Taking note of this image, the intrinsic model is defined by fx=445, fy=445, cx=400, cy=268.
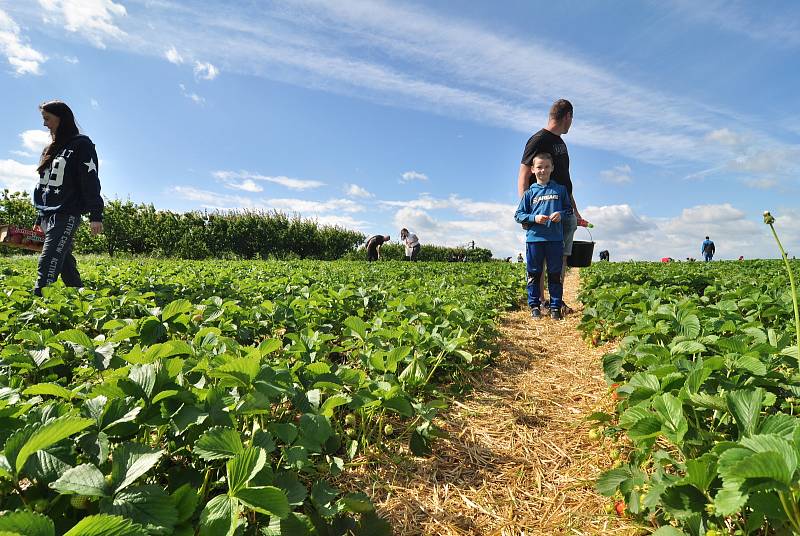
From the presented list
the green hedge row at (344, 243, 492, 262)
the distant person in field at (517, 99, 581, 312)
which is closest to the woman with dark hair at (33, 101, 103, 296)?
the distant person in field at (517, 99, 581, 312)

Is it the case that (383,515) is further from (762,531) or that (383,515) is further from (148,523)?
(762,531)

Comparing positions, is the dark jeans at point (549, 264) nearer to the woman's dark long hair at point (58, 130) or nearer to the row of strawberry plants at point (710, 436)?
the row of strawberry plants at point (710, 436)

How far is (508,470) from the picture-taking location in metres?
2.16

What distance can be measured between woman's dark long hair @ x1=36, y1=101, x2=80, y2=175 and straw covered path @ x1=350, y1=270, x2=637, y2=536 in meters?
5.11

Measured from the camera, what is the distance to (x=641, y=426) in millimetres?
1549

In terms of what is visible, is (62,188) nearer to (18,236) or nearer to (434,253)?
(18,236)

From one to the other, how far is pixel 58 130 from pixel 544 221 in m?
5.50

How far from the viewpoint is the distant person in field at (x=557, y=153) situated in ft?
17.8

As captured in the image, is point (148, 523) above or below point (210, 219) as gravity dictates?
below

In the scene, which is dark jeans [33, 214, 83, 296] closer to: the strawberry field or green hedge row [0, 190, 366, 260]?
the strawberry field

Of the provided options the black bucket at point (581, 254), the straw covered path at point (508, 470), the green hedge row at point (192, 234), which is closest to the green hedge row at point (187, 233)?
the green hedge row at point (192, 234)

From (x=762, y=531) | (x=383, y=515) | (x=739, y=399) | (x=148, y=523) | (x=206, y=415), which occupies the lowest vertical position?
(x=383, y=515)

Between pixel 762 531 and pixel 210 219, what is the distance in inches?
1059

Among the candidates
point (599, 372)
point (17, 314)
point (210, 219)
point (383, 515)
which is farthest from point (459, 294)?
point (210, 219)
